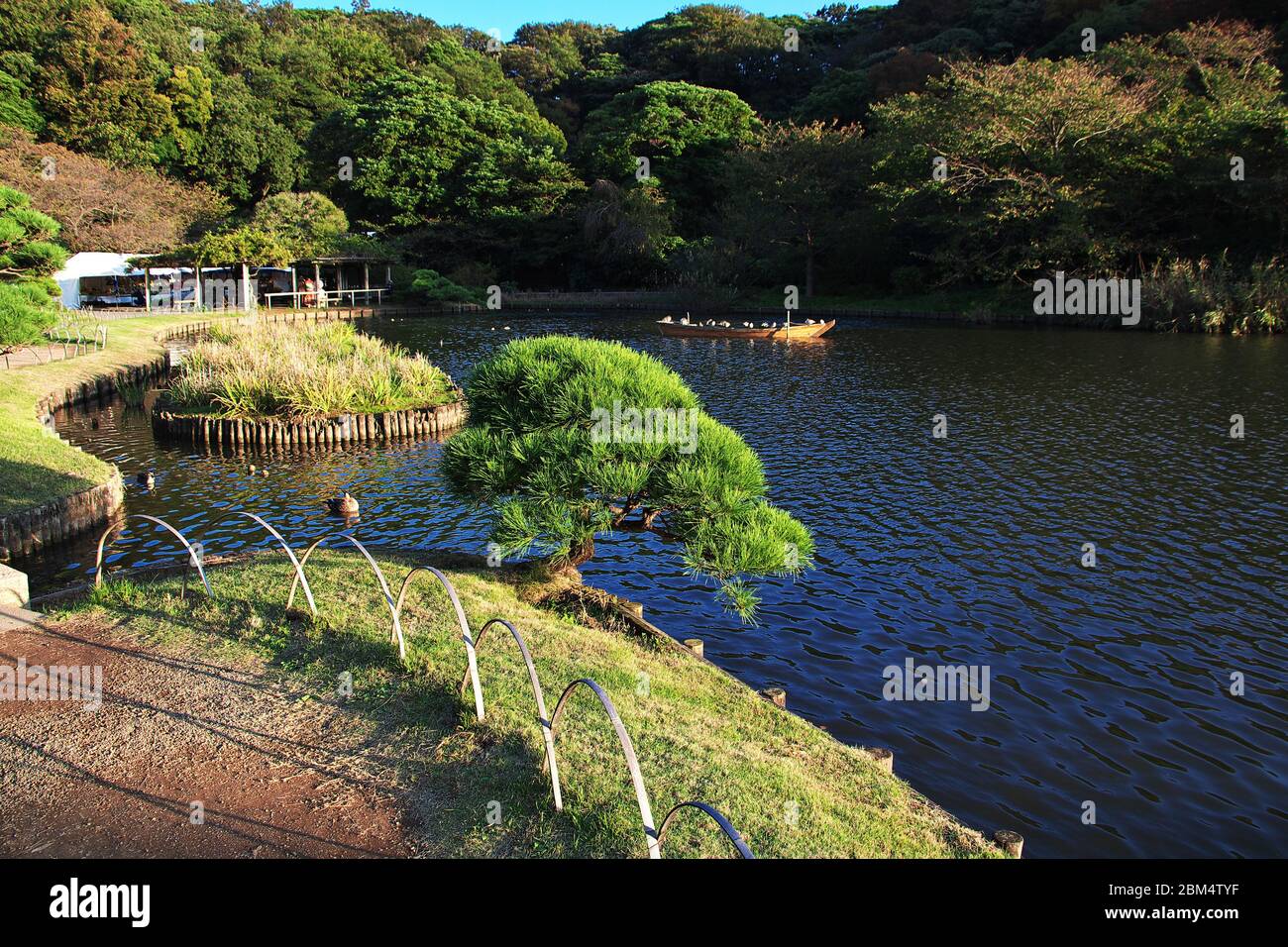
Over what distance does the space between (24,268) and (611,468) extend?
22984mm

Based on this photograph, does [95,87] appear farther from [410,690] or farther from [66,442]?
[410,690]

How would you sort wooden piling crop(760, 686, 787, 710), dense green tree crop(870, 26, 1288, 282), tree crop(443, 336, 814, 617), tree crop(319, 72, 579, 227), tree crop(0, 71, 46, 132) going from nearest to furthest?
wooden piling crop(760, 686, 787, 710) → tree crop(443, 336, 814, 617) → dense green tree crop(870, 26, 1288, 282) → tree crop(0, 71, 46, 132) → tree crop(319, 72, 579, 227)

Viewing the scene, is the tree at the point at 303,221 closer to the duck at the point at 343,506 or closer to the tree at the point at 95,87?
the tree at the point at 95,87

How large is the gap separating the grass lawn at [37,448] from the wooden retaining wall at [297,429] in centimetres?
272

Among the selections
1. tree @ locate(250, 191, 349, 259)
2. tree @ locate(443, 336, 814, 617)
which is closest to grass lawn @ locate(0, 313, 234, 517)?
tree @ locate(443, 336, 814, 617)

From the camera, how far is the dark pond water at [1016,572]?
741cm

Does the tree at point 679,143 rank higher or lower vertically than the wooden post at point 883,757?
higher

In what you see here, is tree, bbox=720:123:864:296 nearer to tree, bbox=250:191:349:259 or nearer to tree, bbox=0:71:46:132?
tree, bbox=250:191:349:259

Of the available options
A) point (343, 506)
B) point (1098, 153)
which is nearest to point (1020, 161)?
point (1098, 153)

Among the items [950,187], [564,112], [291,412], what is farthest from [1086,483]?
[564,112]

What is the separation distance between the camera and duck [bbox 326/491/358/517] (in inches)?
554

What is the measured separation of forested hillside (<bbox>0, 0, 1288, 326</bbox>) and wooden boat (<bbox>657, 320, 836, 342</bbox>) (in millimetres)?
11051

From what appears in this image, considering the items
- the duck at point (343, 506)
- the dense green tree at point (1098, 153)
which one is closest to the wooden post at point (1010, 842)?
the duck at point (343, 506)
